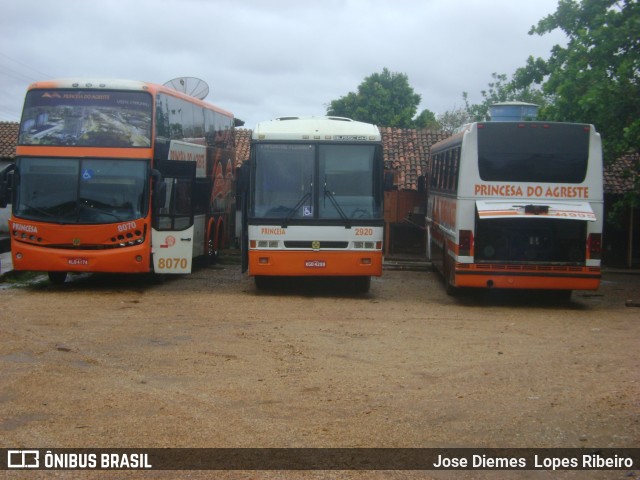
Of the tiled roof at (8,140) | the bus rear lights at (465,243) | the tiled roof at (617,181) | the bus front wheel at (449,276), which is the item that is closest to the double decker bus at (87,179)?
the bus rear lights at (465,243)

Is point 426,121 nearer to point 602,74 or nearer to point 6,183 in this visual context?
point 602,74

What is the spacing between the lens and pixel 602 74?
19.8 m

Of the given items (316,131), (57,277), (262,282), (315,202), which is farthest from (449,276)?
(57,277)

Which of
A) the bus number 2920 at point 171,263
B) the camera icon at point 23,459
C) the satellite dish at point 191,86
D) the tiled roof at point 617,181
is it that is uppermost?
the satellite dish at point 191,86

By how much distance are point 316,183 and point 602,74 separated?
7577mm

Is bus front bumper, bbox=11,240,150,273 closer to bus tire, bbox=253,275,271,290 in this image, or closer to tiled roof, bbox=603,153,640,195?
bus tire, bbox=253,275,271,290

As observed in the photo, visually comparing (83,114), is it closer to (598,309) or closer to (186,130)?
(186,130)

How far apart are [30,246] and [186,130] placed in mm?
4504

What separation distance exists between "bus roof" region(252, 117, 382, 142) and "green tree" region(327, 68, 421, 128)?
1526 inches

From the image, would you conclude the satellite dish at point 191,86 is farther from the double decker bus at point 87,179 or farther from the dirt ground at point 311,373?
the dirt ground at point 311,373

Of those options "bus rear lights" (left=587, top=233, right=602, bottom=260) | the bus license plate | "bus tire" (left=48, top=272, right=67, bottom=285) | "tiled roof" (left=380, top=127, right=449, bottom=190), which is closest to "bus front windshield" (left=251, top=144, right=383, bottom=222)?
the bus license plate

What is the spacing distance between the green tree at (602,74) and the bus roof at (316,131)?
5.51 metres

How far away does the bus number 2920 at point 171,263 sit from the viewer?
16922 millimetres

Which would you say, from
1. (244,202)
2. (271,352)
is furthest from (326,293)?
(271,352)
